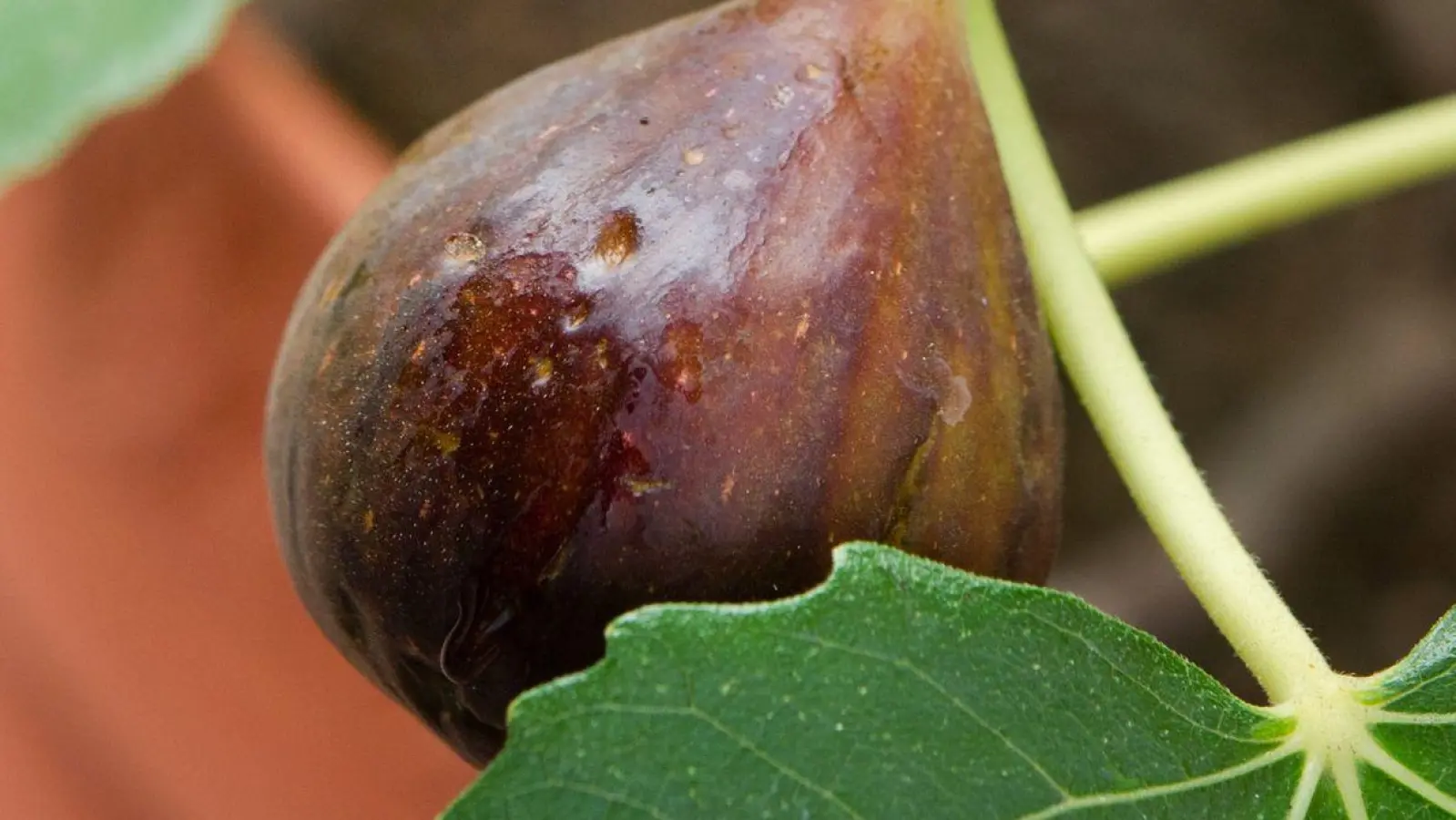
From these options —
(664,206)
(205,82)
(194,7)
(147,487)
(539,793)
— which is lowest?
(539,793)

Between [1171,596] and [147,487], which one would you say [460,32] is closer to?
[147,487]

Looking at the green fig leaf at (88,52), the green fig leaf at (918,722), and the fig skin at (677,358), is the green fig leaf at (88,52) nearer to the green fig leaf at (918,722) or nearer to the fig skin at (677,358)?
the fig skin at (677,358)

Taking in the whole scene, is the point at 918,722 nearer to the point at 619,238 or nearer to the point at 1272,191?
the point at 619,238

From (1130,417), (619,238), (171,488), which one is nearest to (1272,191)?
(1130,417)

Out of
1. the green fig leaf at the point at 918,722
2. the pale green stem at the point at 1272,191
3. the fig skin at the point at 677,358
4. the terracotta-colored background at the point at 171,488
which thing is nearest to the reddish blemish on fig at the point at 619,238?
the fig skin at the point at 677,358

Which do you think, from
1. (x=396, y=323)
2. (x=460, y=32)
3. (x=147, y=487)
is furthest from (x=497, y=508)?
(x=460, y=32)

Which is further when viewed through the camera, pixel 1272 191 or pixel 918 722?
pixel 1272 191

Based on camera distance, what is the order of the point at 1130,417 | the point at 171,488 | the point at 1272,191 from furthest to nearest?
the point at 171,488 < the point at 1272,191 < the point at 1130,417
